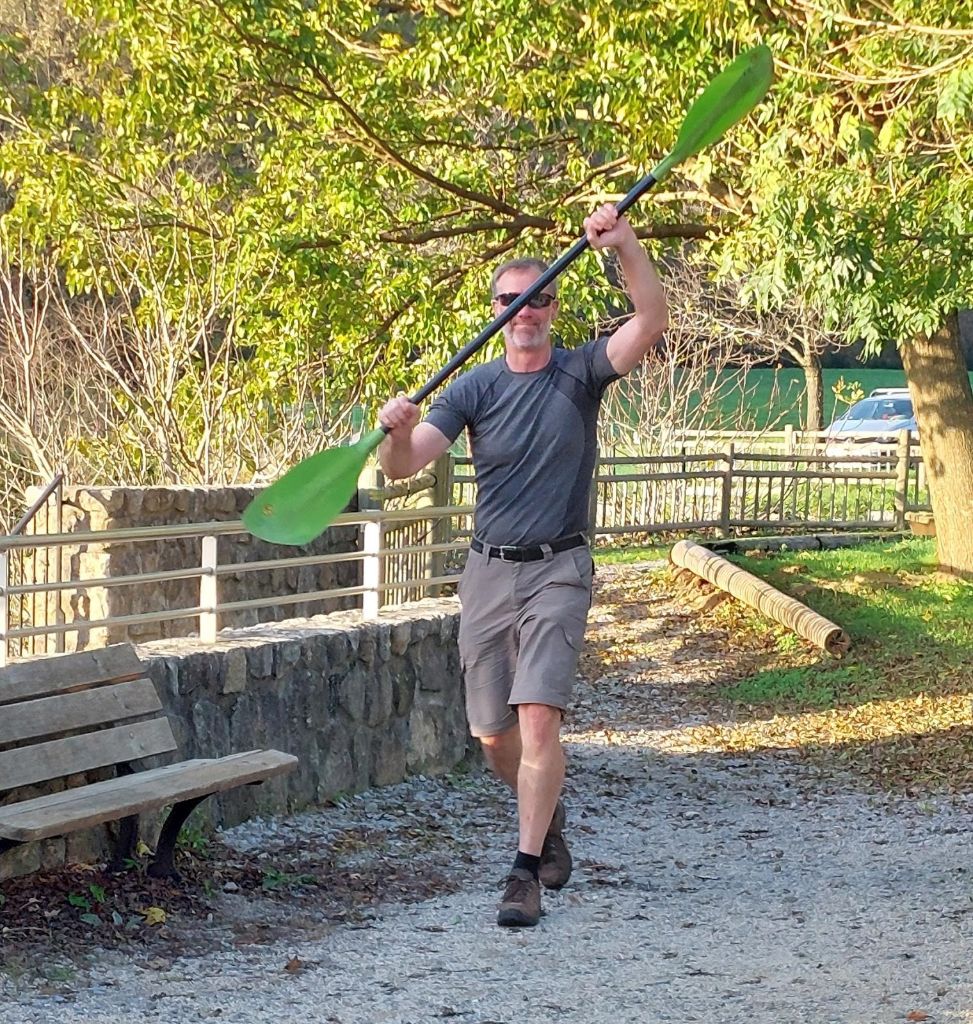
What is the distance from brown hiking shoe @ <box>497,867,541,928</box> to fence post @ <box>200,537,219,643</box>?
1731 mm

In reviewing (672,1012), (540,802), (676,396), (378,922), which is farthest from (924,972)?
(676,396)

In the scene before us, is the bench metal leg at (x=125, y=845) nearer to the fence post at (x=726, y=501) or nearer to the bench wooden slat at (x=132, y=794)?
the bench wooden slat at (x=132, y=794)

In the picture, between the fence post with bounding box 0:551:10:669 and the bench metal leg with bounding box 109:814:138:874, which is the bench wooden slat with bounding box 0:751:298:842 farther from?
the fence post with bounding box 0:551:10:669

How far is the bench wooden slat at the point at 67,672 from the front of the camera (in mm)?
5211

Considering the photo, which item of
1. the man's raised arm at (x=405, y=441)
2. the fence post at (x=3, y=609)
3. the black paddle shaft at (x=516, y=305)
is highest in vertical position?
the black paddle shaft at (x=516, y=305)

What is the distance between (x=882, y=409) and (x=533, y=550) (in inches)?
1145

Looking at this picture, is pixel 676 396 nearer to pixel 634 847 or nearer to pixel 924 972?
pixel 634 847

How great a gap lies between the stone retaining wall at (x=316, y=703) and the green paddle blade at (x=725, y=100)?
8.34ft

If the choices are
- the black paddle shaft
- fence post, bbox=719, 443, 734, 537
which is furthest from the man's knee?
fence post, bbox=719, 443, 734, 537

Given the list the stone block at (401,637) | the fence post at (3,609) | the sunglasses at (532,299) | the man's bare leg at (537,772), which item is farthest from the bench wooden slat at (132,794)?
the sunglasses at (532,299)

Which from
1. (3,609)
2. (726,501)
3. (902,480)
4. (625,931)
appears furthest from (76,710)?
(902,480)

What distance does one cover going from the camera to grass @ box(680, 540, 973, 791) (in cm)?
843

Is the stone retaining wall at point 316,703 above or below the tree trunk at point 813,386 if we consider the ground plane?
below

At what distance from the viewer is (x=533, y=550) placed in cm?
518
